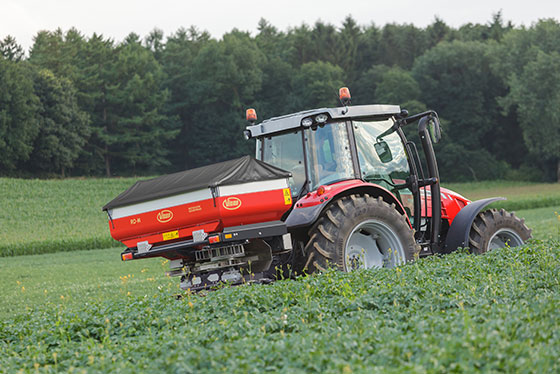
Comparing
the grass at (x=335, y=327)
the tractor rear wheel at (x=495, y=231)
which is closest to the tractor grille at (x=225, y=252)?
the grass at (x=335, y=327)

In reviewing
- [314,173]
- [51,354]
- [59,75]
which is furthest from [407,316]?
[59,75]

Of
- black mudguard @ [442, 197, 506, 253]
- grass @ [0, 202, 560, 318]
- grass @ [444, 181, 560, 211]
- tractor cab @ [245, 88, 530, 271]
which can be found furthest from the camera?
grass @ [444, 181, 560, 211]

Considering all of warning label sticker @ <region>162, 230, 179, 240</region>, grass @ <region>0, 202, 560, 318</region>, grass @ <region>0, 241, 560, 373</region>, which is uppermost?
warning label sticker @ <region>162, 230, 179, 240</region>

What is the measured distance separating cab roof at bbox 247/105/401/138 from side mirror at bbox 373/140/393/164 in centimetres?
38

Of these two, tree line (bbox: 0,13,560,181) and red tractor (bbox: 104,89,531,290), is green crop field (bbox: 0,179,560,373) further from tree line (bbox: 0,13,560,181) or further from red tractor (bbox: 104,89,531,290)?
tree line (bbox: 0,13,560,181)

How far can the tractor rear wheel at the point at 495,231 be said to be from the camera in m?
10.1

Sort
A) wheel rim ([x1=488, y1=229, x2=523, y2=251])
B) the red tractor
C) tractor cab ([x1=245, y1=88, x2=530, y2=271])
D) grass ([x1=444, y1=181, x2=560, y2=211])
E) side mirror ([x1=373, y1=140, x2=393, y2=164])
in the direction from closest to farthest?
the red tractor → tractor cab ([x1=245, y1=88, x2=530, y2=271]) → side mirror ([x1=373, y1=140, x2=393, y2=164]) → wheel rim ([x1=488, y1=229, x2=523, y2=251]) → grass ([x1=444, y1=181, x2=560, y2=211])

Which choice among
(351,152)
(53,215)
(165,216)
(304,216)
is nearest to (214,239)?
(165,216)

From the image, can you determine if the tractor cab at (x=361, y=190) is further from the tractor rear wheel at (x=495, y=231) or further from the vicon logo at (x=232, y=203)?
the vicon logo at (x=232, y=203)

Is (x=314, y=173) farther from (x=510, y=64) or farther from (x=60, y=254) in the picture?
(x=510, y=64)

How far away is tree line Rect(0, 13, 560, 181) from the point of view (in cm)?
6281

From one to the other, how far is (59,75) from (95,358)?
7038cm

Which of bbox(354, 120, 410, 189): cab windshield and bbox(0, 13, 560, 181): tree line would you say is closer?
bbox(354, 120, 410, 189): cab windshield

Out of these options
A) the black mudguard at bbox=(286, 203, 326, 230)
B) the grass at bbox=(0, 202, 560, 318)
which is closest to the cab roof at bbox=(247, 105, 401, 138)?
the black mudguard at bbox=(286, 203, 326, 230)
